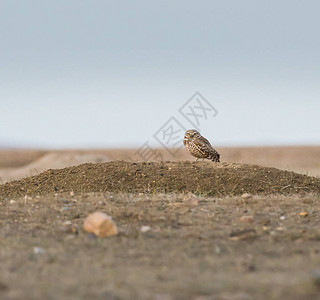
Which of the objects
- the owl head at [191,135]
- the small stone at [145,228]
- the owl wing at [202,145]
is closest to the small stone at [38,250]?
the small stone at [145,228]

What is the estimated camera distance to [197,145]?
1334 centimetres

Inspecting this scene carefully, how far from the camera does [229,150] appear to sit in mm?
47156

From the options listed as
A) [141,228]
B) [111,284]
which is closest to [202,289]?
[111,284]

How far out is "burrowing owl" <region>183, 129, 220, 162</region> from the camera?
13.3 meters

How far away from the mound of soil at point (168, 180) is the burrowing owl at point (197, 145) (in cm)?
57

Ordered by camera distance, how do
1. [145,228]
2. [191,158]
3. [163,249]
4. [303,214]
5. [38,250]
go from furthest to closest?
[191,158] → [303,214] → [145,228] → [163,249] → [38,250]

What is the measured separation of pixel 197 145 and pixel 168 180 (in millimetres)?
1895

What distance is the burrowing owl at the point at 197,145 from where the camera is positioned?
13344 mm

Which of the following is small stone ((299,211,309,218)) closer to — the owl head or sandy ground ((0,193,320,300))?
sandy ground ((0,193,320,300))

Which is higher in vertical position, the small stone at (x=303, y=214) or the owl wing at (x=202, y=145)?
the owl wing at (x=202, y=145)

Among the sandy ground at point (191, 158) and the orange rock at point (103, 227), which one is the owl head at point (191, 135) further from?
the sandy ground at point (191, 158)

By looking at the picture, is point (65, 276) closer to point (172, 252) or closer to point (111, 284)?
point (111, 284)

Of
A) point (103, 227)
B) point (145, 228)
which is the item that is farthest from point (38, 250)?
point (145, 228)

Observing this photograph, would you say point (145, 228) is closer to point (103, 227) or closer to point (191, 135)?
point (103, 227)
